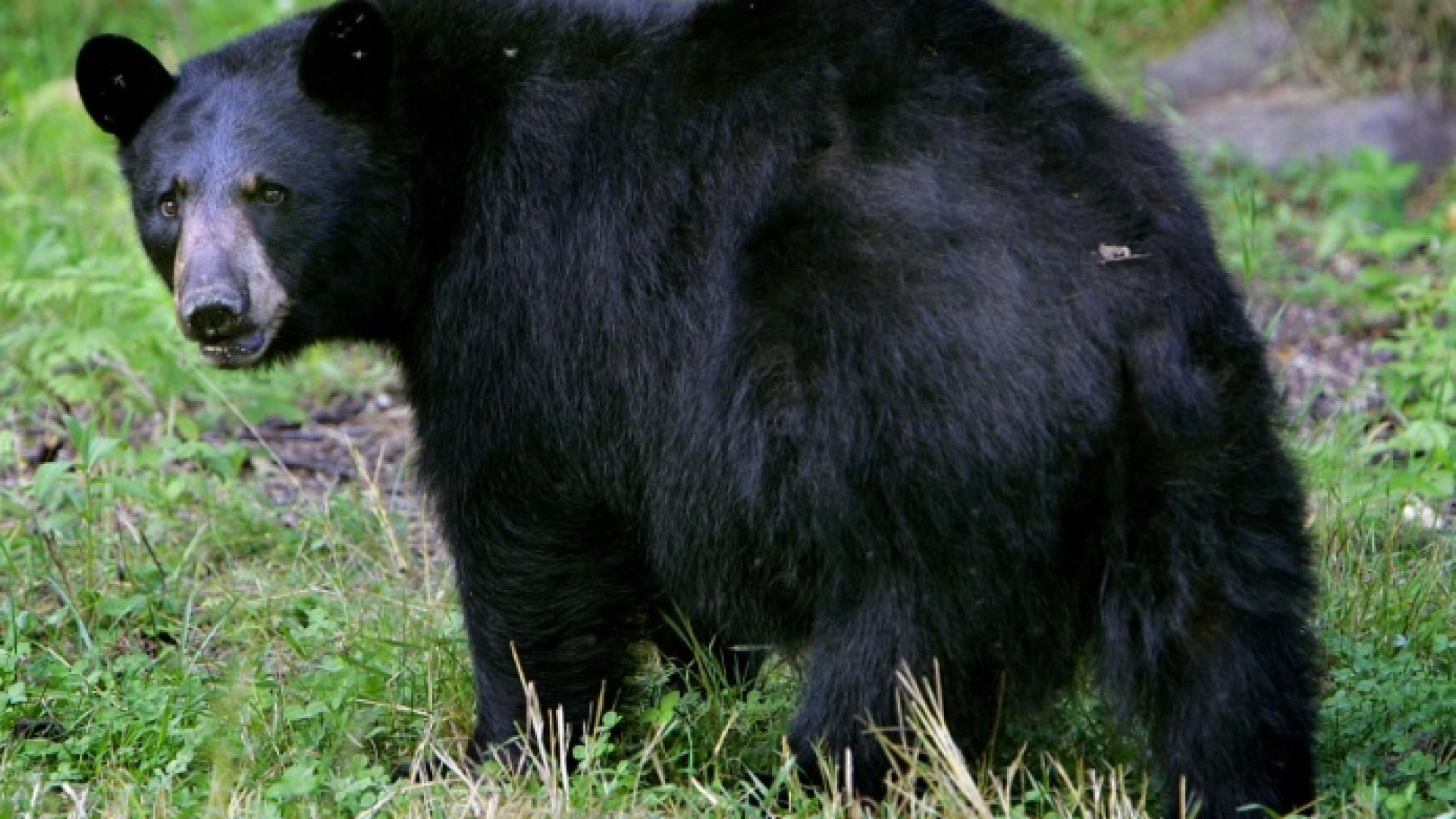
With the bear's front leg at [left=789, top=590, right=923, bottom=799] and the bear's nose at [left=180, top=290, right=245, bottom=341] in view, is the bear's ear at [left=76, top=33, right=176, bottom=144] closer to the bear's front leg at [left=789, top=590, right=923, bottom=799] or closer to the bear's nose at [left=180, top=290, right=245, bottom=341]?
the bear's nose at [left=180, top=290, right=245, bottom=341]

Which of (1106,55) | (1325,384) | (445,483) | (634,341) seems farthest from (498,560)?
(1106,55)

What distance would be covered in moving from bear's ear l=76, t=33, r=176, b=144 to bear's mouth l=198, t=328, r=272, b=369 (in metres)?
0.69

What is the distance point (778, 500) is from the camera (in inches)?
168

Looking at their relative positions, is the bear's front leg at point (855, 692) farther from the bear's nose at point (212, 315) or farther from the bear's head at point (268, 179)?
the bear's nose at point (212, 315)

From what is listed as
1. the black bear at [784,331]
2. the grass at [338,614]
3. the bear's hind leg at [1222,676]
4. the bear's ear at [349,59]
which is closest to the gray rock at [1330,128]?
the grass at [338,614]

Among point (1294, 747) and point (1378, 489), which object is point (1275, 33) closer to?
point (1378, 489)

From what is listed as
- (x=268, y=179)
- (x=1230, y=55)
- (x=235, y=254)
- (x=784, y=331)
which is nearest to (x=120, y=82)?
(x=268, y=179)

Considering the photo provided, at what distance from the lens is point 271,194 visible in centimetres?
471

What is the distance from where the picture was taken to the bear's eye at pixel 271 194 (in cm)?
471

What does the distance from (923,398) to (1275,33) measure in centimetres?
732

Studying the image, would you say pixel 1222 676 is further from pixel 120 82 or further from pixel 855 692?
pixel 120 82

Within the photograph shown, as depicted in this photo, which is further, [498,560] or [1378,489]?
[1378,489]

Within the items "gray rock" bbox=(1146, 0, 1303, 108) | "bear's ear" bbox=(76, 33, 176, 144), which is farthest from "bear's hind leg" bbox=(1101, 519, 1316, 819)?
"gray rock" bbox=(1146, 0, 1303, 108)

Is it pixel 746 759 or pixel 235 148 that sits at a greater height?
pixel 235 148
